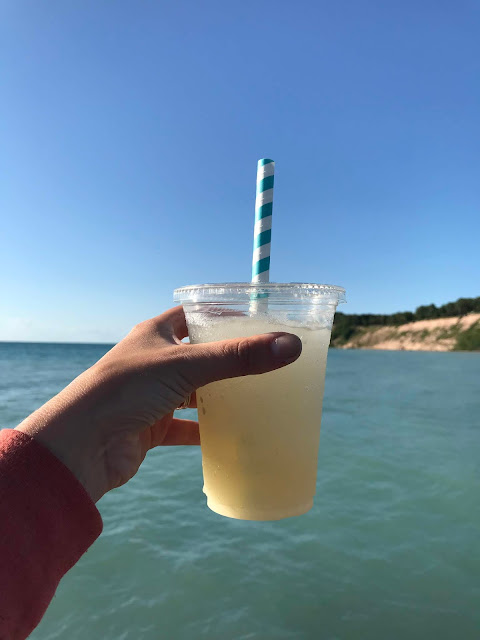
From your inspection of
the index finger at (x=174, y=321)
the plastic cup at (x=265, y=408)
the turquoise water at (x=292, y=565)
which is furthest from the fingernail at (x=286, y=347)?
the turquoise water at (x=292, y=565)

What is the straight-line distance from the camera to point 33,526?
4.32 feet

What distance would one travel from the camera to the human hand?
1.43 m

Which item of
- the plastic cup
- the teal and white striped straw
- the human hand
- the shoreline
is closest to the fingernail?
the human hand

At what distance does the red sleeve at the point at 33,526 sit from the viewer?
4.18 feet

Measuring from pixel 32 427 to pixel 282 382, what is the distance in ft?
2.68

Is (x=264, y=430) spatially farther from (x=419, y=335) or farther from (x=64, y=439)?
(x=419, y=335)

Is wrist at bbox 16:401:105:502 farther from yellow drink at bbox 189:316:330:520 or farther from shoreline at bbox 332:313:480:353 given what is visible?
shoreline at bbox 332:313:480:353

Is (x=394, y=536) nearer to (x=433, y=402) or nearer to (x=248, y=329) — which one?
(x=248, y=329)

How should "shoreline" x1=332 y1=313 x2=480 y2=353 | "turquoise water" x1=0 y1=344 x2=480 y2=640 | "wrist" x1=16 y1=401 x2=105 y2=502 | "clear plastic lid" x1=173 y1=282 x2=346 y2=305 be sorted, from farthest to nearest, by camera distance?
1. "shoreline" x1=332 y1=313 x2=480 y2=353
2. "turquoise water" x1=0 y1=344 x2=480 y2=640
3. "clear plastic lid" x1=173 y1=282 x2=346 y2=305
4. "wrist" x1=16 y1=401 x2=105 y2=502

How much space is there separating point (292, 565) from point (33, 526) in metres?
4.30

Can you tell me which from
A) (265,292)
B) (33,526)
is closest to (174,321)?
(265,292)

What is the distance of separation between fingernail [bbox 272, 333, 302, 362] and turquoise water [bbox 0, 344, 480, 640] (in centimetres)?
347

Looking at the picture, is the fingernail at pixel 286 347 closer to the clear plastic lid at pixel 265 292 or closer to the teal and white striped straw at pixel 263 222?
the clear plastic lid at pixel 265 292

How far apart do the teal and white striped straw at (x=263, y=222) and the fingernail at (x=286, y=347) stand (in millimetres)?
362
